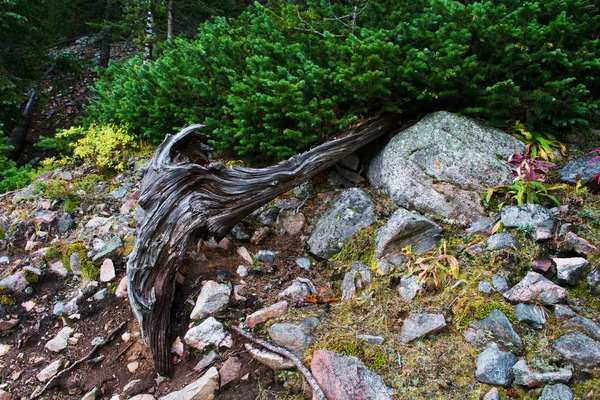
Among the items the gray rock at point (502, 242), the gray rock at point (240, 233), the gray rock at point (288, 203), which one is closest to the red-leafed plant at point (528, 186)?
the gray rock at point (502, 242)

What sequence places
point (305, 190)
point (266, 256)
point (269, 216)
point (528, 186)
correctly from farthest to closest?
point (305, 190), point (269, 216), point (266, 256), point (528, 186)

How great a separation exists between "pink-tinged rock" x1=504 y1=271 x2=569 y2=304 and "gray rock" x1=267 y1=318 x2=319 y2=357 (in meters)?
1.83

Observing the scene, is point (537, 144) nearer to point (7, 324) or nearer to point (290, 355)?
point (290, 355)

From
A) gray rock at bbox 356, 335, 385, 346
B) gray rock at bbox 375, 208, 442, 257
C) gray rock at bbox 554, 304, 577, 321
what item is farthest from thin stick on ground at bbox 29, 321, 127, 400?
gray rock at bbox 554, 304, 577, 321

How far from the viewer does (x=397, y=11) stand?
238 inches

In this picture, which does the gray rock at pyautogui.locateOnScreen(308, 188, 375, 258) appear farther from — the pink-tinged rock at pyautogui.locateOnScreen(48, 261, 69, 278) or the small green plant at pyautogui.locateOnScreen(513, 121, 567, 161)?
the pink-tinged rock at pyautogui.locateOnScreen(48, 261, 69, 278)

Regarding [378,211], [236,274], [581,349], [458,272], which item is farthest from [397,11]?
[581,349]

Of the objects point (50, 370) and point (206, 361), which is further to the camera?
point (50, 370)

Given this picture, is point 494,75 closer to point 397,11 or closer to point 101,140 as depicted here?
point 397,11

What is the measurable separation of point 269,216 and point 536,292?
3384 millimetres

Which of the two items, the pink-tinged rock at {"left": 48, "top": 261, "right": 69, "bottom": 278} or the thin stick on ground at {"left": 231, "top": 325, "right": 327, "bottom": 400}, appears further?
the pink-tinged rock at {"left": 48, "top": 261, "right": 69, "bottom": 278}

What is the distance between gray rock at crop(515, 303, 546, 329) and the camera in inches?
127

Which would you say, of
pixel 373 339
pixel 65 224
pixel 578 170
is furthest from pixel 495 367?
pixel 65 224

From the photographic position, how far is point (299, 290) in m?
4.25
